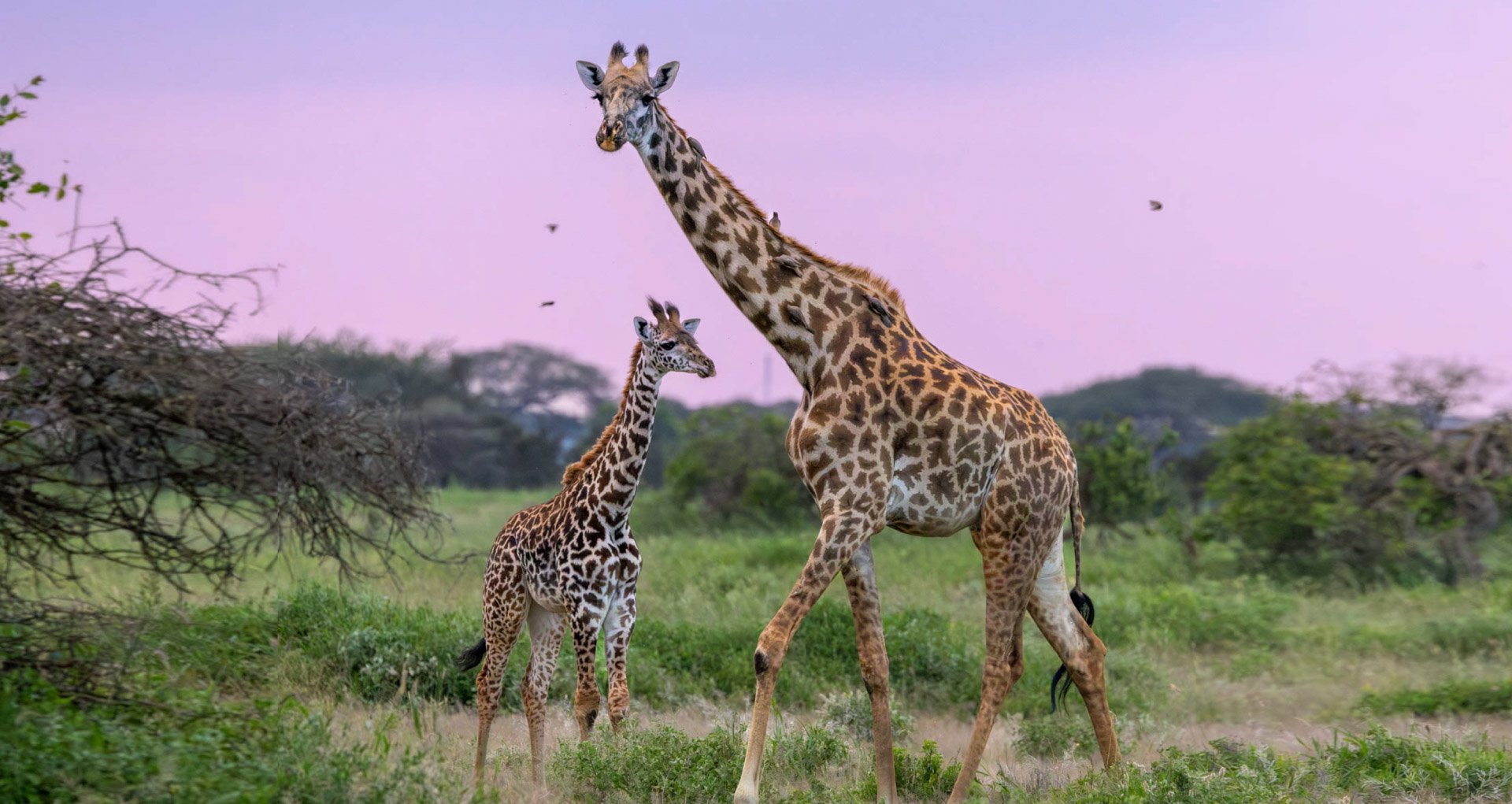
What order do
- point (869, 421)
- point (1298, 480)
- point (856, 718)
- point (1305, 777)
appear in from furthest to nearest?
point (1298, 480) → point (856, 718) → point (1305, 777) → point (869, 421)

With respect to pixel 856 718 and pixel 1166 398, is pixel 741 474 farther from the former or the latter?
pixel 1166 398

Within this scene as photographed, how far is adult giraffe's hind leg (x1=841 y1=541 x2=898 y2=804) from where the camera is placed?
722 cm

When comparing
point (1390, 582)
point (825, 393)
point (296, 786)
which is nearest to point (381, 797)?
point (296, 786)

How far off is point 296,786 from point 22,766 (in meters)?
0.94

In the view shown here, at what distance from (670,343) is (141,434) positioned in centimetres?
261

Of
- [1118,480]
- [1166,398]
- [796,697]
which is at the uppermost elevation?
[1166,398]

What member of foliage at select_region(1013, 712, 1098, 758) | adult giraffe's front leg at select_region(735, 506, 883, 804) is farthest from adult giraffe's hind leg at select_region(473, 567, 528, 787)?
foliage at select_region(1013, 712, 1098, 758)

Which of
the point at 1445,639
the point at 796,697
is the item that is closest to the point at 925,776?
the point at 796,697

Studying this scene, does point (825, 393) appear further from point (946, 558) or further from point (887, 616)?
point (946, 558)

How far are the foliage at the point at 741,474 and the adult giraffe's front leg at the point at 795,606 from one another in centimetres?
1598

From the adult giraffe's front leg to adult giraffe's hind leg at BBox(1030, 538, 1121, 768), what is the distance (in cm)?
131

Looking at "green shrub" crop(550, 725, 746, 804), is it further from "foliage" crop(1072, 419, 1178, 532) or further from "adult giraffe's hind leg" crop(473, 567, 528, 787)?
"foliage" crop(1072, 419, 1178, 532)

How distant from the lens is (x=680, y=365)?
26.1 feet

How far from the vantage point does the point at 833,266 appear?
297 inches
